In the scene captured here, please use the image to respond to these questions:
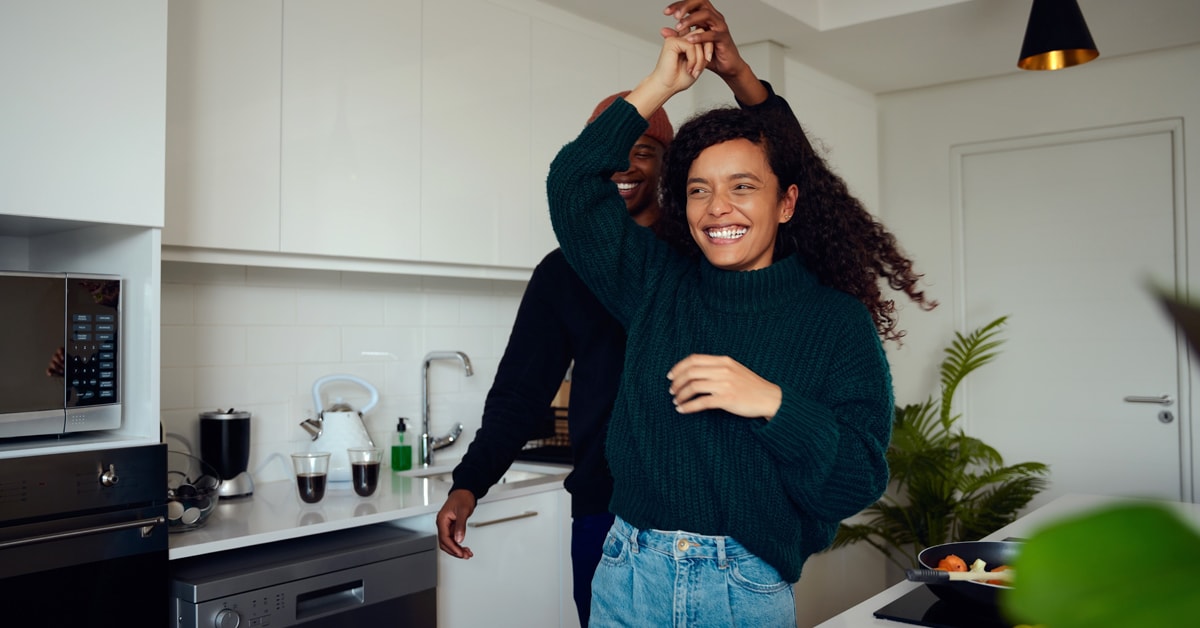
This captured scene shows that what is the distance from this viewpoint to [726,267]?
5.11ft

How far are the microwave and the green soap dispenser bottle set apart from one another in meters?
1.22

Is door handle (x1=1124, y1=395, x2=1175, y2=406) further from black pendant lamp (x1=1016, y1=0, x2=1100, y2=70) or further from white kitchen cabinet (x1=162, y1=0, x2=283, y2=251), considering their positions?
white kitchen cabinet (x1=162, y1=0, x2=283, y2=251)

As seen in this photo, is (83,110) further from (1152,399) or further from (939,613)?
(1152,399)

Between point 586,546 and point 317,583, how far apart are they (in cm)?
69

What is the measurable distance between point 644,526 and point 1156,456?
11.8ft

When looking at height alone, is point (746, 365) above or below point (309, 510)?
above

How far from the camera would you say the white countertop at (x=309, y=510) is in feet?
7.11

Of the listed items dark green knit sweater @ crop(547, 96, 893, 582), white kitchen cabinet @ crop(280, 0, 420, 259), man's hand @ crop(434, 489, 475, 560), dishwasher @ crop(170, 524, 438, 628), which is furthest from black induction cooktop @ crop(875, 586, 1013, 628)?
white kitchen cabinet @ crop(280, 0, 420, 259)

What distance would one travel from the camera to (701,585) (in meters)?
1.45

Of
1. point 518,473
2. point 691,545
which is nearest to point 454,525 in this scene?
point 691,545

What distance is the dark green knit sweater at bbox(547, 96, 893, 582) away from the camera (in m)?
1.39

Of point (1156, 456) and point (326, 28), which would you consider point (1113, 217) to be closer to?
point (1156, 456)

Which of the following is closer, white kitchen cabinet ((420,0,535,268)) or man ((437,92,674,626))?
man ((437,92,674,626))

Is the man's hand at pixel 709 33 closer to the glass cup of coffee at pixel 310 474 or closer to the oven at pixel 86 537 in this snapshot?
the oven at pixel 86 537
